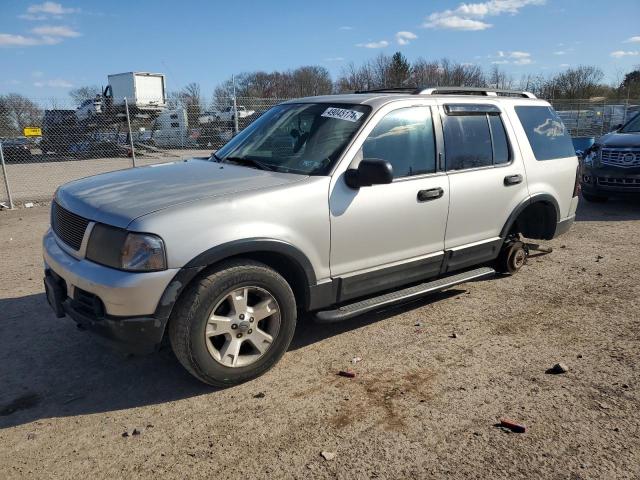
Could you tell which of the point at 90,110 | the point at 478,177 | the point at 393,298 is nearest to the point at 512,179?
the point at 478,177

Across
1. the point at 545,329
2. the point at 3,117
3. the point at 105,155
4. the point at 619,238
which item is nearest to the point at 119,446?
the point at 545,329

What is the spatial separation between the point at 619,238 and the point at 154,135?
19.9 metres

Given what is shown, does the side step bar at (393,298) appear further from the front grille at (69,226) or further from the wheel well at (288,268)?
the front grille at (69,226)

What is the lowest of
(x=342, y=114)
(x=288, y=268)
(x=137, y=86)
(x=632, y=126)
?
(x=288, y=268)

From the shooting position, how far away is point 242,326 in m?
3.39

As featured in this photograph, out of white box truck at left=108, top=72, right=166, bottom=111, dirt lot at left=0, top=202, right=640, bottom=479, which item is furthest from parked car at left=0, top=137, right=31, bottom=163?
dirt lot at left=0, top=202, right=640, bottom=479

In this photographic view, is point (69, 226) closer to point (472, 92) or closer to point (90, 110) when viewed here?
point (472, 92)

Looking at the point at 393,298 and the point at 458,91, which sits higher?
the point at 458,91

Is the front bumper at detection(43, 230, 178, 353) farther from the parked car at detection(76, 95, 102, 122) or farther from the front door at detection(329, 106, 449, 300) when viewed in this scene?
the parked car at detection(76, 95, 102, 122)

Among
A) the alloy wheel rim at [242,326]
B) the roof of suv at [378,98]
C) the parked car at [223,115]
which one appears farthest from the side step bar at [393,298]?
the parked car at [223,115]

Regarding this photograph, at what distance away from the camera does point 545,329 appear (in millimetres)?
4355

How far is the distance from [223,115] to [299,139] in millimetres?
14330

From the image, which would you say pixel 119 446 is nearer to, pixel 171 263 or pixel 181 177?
pixel 171 263

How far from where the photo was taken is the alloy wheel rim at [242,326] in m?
3.32
